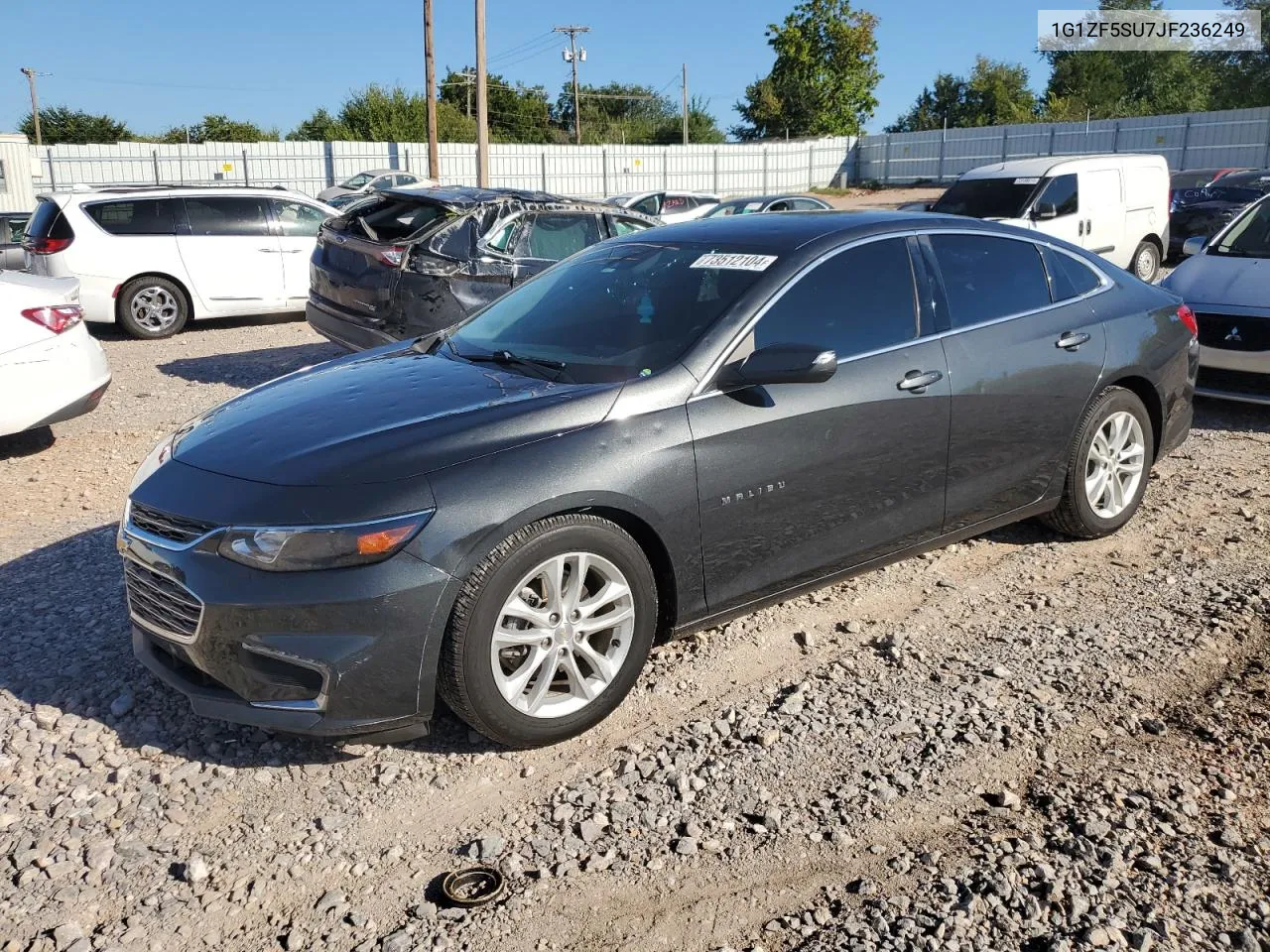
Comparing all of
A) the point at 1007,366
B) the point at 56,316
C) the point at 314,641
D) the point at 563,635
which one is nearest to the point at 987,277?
the point at 1007,366

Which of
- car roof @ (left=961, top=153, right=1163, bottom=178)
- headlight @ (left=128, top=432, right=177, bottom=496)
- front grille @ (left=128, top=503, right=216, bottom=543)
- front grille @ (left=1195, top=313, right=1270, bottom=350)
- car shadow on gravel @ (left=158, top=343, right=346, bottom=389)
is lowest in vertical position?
car shadow on gravel @ (left=158, top=343, right=346, bottom=389)

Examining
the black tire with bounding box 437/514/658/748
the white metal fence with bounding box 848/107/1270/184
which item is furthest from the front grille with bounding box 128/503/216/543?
the white metal fence with bounding box 848/107/1270/184

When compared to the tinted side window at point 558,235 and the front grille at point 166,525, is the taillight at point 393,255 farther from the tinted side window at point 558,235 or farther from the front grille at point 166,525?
the front grille at point 166,525

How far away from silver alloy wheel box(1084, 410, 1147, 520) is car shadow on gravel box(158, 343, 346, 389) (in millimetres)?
6558

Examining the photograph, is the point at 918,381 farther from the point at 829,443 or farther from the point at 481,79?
the point at 481,79

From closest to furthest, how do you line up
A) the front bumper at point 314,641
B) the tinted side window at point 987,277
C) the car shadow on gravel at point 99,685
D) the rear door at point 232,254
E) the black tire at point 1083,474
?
the front bumper at point 314,641, the car shadow on gravel at point 99,685, the tinted side window at point 987,277, the black tire at point 1083,474, the rear door at point 232,254

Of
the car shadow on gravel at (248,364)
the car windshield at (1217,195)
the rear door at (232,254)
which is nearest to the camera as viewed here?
the car shadow on gravel at (248,364)

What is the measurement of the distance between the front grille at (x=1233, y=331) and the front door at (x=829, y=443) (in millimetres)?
4242

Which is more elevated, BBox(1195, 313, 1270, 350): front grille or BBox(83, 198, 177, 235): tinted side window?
BBox(83, 198, 177, 235): tinted side window

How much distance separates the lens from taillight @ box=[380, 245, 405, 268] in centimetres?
857

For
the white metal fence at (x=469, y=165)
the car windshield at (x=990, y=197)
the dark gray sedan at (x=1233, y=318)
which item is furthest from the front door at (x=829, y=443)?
the white metal fence at (x=469, y=165)

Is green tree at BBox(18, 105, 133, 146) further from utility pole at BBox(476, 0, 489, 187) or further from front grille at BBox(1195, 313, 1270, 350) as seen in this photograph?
front grille at BBox(1195, 313, 1270, 350)

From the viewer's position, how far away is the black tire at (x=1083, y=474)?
506 centimetres

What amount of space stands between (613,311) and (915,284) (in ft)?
4.10
